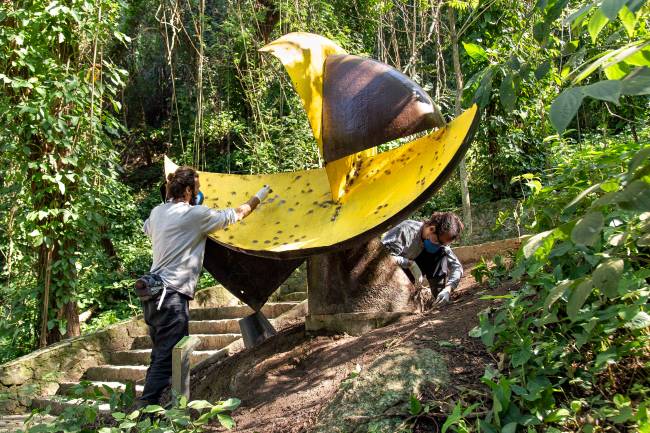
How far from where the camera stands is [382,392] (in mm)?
3336

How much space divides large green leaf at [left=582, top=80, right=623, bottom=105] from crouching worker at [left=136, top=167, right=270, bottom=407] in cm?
361

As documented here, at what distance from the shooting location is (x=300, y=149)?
1034cm

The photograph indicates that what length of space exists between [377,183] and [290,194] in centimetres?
84

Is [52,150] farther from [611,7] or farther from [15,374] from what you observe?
[611,7]

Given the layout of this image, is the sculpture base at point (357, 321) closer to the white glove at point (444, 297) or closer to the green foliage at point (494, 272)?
the white glove at point (444, 297)

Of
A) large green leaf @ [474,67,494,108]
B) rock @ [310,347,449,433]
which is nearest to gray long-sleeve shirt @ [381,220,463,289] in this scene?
rock @ [310,347,449,433]

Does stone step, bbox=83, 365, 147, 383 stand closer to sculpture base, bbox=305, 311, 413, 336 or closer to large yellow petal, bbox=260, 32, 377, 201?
sculpture base, bbox=305, 311, 413, 336

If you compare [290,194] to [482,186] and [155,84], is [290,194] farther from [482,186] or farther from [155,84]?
[155,84]

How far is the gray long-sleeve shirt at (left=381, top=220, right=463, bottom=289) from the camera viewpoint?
5.58 m

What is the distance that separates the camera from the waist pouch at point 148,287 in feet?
14.6

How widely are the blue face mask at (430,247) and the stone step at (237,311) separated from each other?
2723 mm

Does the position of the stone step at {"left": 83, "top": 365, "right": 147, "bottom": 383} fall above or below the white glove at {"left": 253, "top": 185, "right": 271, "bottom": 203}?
below

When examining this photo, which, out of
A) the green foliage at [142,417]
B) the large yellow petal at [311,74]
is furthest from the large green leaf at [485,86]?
the large yellow petal at [311,74]

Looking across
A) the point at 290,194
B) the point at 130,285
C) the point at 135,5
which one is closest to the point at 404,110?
the point at 290,194
